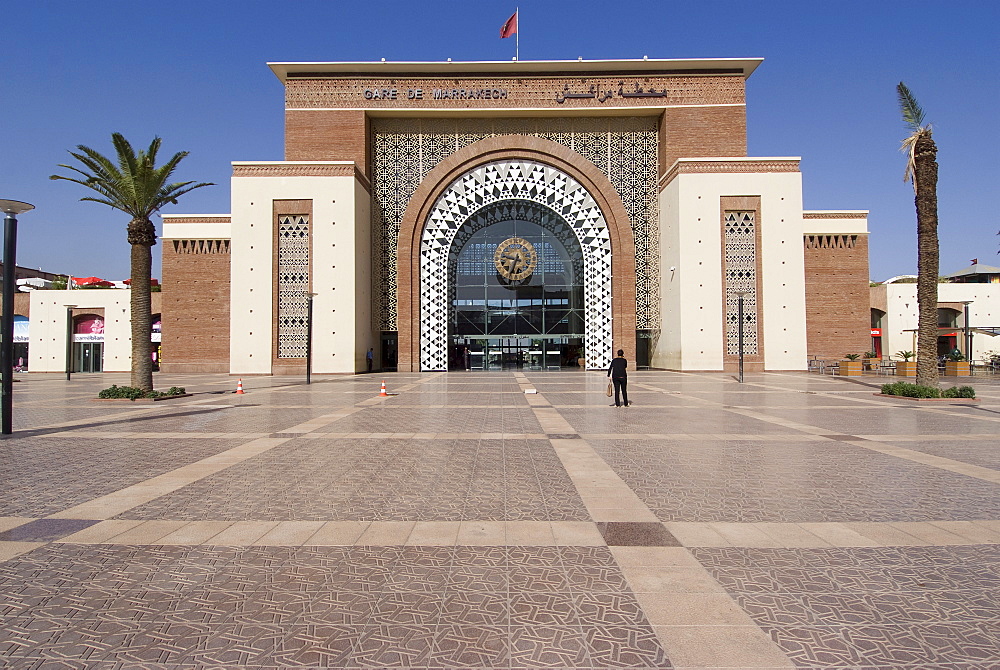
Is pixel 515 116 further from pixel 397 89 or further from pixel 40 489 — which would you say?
pixel 40 489

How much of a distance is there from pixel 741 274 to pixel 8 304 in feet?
102

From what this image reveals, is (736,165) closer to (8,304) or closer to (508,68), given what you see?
(508,68)

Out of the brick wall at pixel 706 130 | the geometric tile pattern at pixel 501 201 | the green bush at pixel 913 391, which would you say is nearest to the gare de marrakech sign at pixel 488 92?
the brick wall at pixel 706 130

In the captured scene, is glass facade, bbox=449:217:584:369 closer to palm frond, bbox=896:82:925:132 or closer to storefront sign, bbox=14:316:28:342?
palm frond, bbox=896:82:925:132

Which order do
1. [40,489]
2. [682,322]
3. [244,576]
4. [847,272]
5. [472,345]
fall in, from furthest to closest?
[472,345]
[847,272]
[682,322]
[40,489]
[244,576]

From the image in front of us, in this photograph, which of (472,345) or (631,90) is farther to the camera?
(472,345)

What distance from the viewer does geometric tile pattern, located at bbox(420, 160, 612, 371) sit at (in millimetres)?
35906

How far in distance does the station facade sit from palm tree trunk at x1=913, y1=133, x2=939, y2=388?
14.5 meters

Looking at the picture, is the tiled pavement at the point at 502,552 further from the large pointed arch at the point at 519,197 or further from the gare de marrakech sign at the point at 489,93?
the gare de marrakech sign at the point at 489,93

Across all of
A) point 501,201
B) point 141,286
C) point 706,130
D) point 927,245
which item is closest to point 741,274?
point 706,130

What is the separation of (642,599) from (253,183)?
34.3 m

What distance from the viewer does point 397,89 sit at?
35750 millimetres

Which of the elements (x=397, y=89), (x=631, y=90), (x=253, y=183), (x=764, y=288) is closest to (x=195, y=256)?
(x=253, y=183)

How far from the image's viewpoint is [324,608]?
3.58 m
